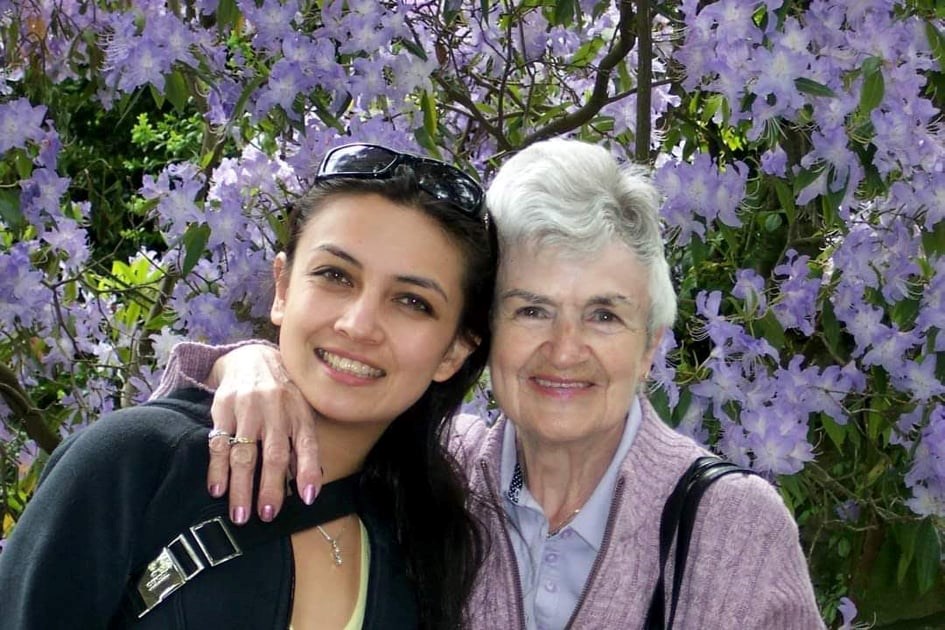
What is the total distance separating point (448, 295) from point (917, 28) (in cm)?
119

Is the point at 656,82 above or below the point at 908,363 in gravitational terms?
above

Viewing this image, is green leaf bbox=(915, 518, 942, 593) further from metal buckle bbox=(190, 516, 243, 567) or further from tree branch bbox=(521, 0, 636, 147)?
metal buckle bbox=(190, 516, 243, 567)

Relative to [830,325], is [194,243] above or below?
above

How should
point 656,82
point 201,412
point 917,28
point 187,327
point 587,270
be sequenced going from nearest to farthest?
1. point 201,412
2. point 587,270
3. point 917,28
4. point 187,327
5. point 656,82

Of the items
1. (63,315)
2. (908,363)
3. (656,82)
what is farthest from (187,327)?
(908,363)

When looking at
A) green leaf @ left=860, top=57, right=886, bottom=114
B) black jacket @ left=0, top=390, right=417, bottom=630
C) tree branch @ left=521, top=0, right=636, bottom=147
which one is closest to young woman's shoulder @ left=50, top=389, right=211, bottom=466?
black jacket @ left=0, top=390, right=417, bottom=630

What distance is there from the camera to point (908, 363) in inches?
109

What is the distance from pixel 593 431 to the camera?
7.38ft

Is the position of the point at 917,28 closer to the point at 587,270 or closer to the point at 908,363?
the point at 908,363

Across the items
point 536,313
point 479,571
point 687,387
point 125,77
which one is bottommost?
point 479,571

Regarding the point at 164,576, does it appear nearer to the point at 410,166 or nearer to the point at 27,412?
the point at 410,166

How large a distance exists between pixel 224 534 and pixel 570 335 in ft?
2.20

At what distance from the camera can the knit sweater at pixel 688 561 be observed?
81.7 inches

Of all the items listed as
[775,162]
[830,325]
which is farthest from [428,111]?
[830,325]
